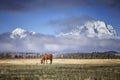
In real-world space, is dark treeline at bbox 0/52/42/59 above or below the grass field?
above

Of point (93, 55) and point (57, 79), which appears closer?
point (57, 79)

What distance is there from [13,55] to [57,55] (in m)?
21.4

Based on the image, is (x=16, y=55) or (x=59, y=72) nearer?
(x=59, y=72)

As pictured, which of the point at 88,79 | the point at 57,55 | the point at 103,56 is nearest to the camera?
the point at 88,79

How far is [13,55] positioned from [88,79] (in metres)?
97.6

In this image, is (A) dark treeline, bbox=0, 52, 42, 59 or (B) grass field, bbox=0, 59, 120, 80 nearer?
(B) grass field, bbox=0, 59, 120, 80

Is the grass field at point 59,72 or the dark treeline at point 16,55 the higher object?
the dark treeline at point 16,55

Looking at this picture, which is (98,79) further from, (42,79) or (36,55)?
(36,55)

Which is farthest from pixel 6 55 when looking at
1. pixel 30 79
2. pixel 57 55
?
pixel 30 79

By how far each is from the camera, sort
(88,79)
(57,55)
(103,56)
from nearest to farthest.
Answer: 1. (88,79)
2. (103,56)
3. (57,55)

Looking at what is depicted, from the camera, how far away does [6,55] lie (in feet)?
397

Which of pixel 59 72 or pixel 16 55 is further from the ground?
pixel 16 55

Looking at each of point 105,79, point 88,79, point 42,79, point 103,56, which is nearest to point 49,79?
point 42,79

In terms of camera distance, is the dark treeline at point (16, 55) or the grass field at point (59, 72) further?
the dark treeline at point (16, 55)
